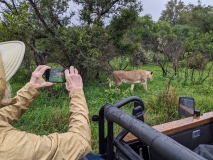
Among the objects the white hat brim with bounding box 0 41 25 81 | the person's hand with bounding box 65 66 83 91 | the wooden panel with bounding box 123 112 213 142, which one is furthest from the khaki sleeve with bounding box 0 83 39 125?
the wooden panel with bounding box 123 112 213 142

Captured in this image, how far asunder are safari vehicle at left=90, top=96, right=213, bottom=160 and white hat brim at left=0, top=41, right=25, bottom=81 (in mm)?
540

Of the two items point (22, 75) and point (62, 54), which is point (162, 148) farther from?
point (22, 75)

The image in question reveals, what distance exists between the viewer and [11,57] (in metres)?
1.41

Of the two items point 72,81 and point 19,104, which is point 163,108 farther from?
point 72,81

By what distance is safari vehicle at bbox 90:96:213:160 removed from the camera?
0.83 meters

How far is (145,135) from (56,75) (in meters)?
0.91

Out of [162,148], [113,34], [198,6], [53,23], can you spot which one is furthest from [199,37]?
[162,148]

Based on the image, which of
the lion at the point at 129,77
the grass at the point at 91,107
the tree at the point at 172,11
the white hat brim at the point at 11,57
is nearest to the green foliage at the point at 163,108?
the grass at the point at 91,107

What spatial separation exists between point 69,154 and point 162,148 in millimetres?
503

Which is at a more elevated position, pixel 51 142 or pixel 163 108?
pixel 51 142

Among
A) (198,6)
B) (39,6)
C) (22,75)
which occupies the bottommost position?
(22,75)

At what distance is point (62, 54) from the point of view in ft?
19.2

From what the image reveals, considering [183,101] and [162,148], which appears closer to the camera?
[162,148]

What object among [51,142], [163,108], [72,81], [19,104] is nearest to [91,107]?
[163,108]
